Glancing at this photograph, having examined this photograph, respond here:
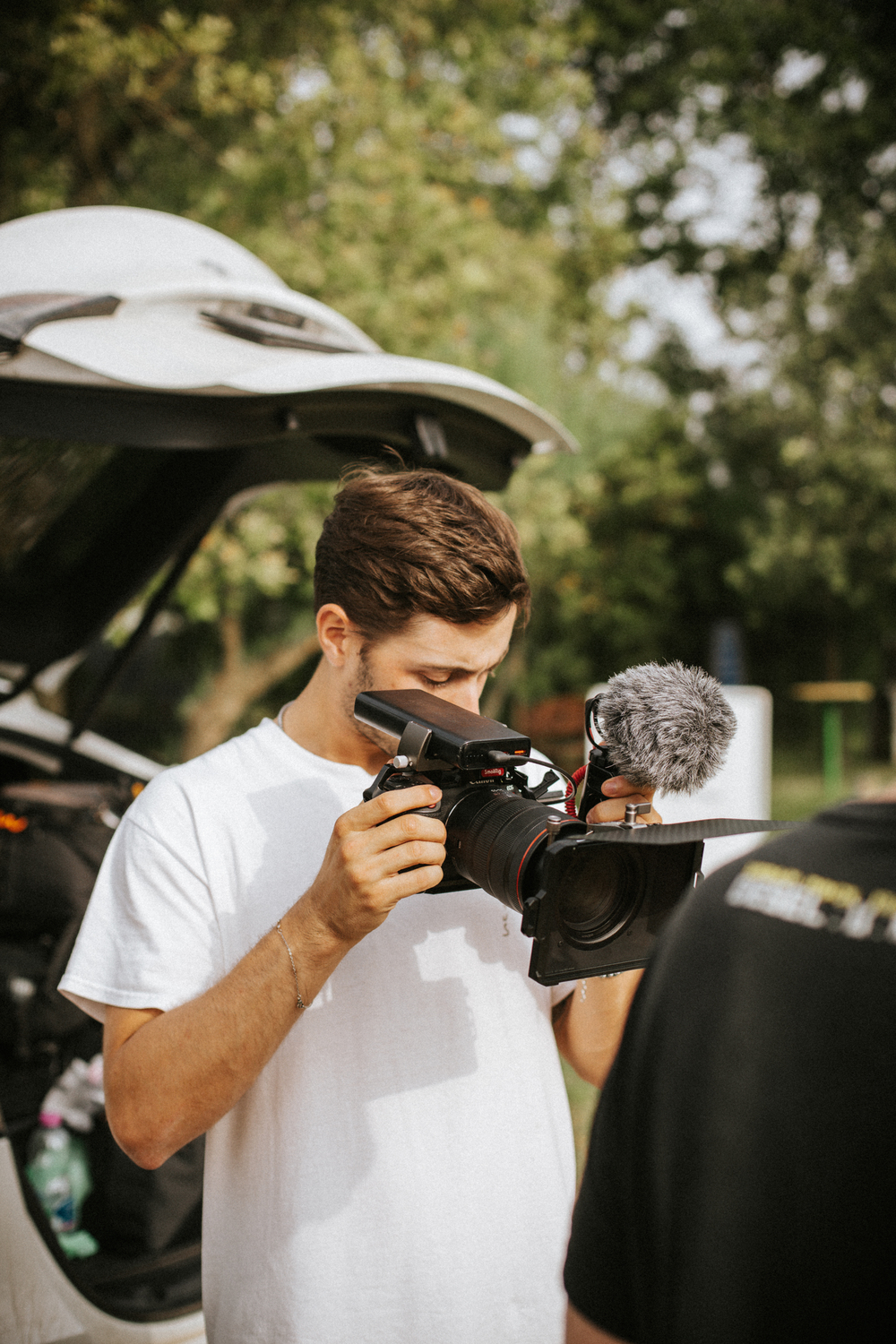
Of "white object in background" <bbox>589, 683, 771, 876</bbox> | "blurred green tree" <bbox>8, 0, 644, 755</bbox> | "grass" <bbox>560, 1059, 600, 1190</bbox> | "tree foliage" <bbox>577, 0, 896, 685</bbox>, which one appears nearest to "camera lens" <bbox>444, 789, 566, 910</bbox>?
"grass" <bbox>560, 1059, 600, 1190</bbox>

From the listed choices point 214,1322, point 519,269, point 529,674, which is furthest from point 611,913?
point 529,674

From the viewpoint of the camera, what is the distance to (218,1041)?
1.25 metres

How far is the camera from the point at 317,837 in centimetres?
150

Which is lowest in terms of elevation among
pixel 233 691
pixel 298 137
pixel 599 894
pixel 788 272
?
pixel 599 894

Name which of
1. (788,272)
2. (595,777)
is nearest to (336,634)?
(595,777)

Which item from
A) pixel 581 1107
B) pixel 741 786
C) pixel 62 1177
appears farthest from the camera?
pixel 741 786

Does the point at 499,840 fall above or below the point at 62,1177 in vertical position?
above

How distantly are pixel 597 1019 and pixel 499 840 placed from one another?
1.57 ft

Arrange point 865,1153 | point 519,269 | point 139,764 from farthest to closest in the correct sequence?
point 519,269
point 139,764
point 865,1153

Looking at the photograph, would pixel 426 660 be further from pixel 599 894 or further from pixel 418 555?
pixel 599 894

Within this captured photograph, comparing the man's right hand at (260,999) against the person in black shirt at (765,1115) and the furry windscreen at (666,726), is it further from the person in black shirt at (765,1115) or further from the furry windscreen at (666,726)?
the person in black shirt at (765,1115)

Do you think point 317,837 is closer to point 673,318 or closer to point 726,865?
point 726,865

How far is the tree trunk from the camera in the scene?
30.7ft

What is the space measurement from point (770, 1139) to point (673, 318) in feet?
53.5
